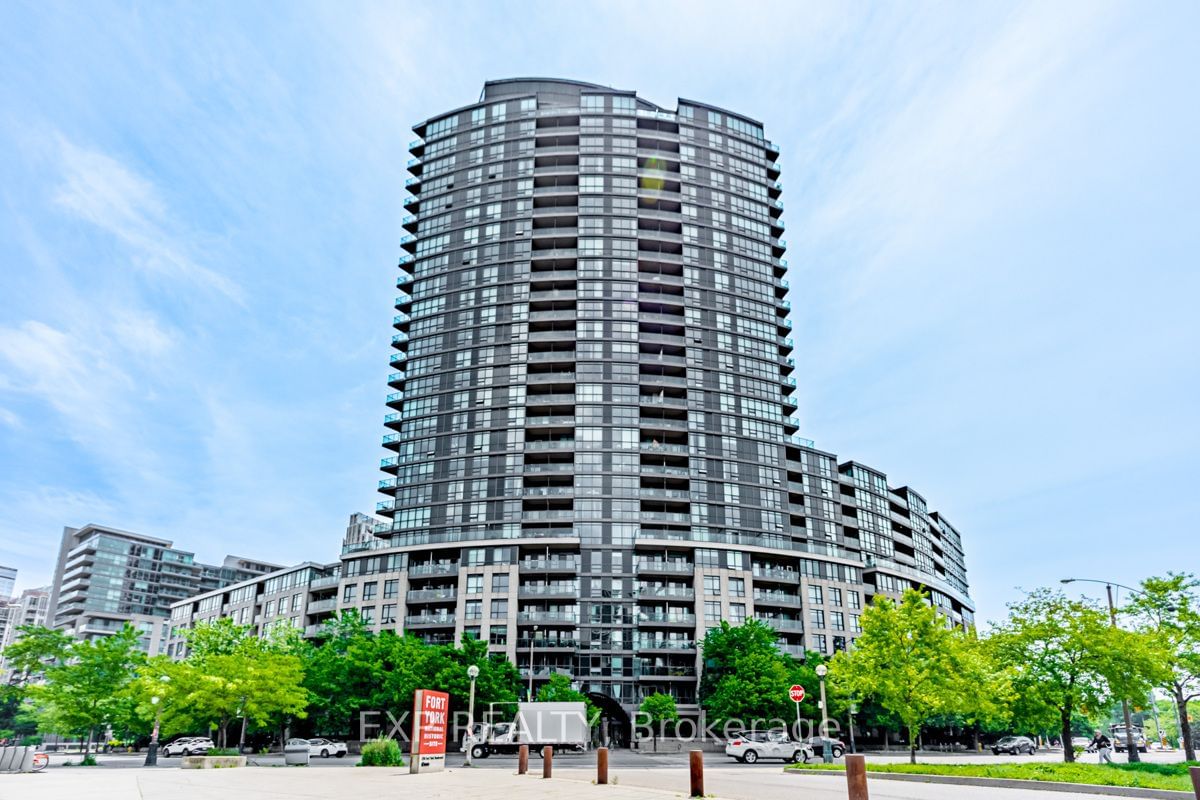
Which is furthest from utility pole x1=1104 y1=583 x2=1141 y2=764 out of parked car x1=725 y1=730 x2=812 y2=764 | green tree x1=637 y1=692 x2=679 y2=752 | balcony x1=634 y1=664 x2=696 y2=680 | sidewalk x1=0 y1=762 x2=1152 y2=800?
balcony x1=634 y1=664 x2=696 y2=680

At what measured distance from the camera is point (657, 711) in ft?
252

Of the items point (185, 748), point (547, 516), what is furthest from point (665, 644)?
point (185, 748)

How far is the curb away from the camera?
21.8m

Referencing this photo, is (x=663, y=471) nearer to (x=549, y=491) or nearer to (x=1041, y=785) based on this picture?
(x=549, y=491)

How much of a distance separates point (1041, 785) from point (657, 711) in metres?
55.0

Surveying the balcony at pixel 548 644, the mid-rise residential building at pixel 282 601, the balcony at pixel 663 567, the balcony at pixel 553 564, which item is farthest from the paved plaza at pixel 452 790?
the mid-rise residential building at pixel 282 601

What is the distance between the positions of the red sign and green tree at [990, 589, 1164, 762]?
97.9ft

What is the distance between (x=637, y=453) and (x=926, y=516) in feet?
216

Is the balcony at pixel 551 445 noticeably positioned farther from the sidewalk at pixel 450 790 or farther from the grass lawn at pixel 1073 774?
the sidewalk at pixel 450 790

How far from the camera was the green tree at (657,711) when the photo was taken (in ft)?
251

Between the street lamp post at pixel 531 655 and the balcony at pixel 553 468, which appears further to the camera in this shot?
the balcony at pixel 553 468

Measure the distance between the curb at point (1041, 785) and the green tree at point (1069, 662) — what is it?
683 inches

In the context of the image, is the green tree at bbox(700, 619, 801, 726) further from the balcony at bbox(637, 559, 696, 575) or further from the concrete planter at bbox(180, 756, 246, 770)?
the concrete planter at bbox(180, 756, 246, 770)

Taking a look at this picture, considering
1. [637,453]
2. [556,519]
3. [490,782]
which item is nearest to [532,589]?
[556,519]
